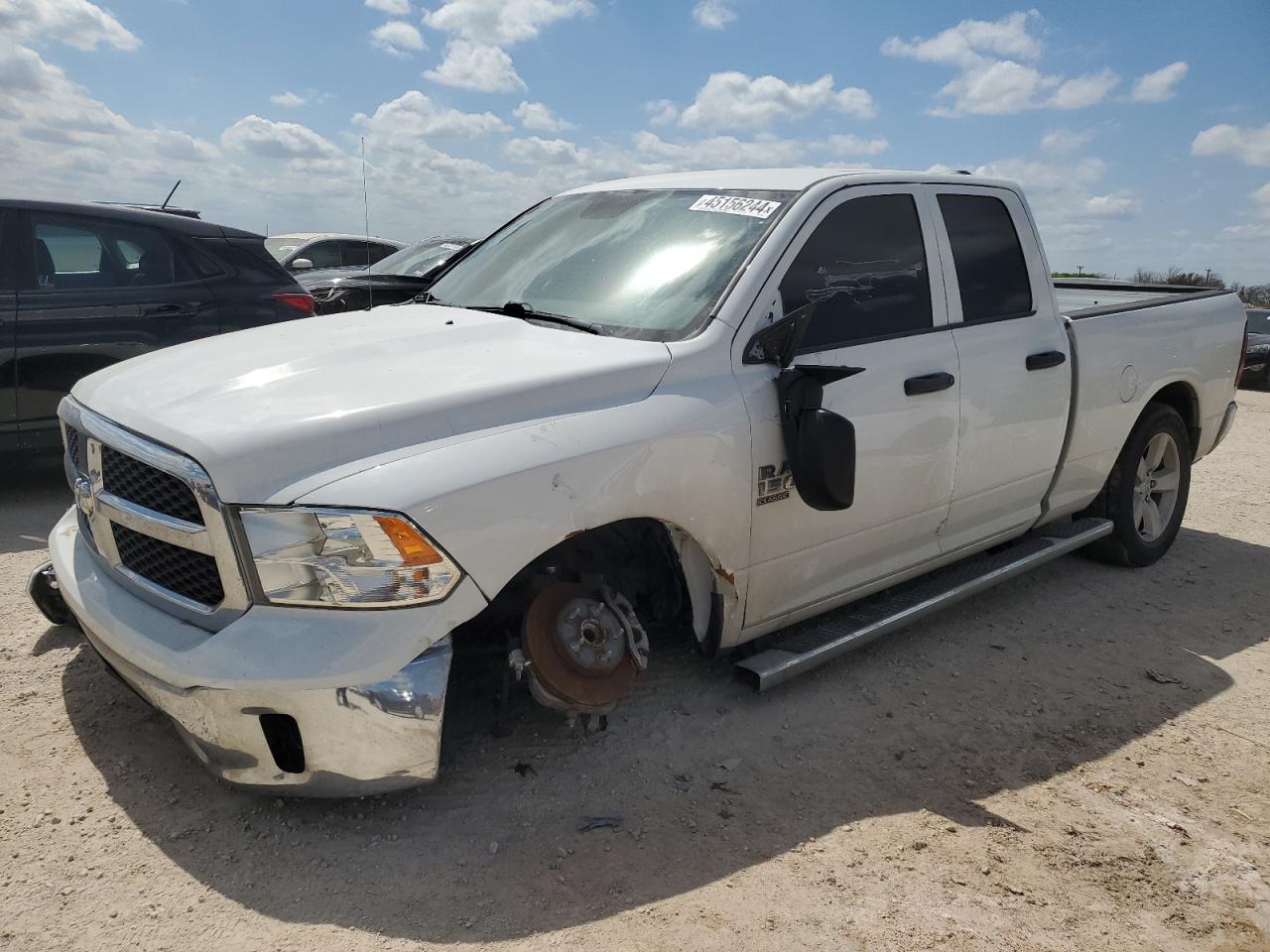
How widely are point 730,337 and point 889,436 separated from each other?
81cm

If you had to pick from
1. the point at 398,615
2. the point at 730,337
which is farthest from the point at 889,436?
the point at 398,615

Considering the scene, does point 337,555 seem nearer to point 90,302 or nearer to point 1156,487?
point 90,302

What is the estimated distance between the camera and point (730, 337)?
3.19m

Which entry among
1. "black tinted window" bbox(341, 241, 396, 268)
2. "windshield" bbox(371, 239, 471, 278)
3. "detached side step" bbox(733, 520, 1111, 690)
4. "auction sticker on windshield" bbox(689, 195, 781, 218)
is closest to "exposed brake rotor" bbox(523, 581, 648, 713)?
"detached side step" bbox(733, 520, 1111, 690)

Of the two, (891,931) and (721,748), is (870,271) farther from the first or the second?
(891,931)

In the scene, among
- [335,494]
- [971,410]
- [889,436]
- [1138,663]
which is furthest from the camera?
[1138,663]

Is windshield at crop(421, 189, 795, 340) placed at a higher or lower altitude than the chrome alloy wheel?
higher

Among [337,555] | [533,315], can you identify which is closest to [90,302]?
[533,315]

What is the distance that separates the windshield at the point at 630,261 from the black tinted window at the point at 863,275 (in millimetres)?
215

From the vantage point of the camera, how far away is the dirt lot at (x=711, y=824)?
8.09 ft

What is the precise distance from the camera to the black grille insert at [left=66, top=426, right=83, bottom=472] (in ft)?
10.1

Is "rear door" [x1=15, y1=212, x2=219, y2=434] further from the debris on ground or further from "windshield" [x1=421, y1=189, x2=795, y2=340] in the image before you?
the debris on ground

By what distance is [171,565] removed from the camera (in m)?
2.69

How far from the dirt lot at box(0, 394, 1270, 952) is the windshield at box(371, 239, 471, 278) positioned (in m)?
7.76
